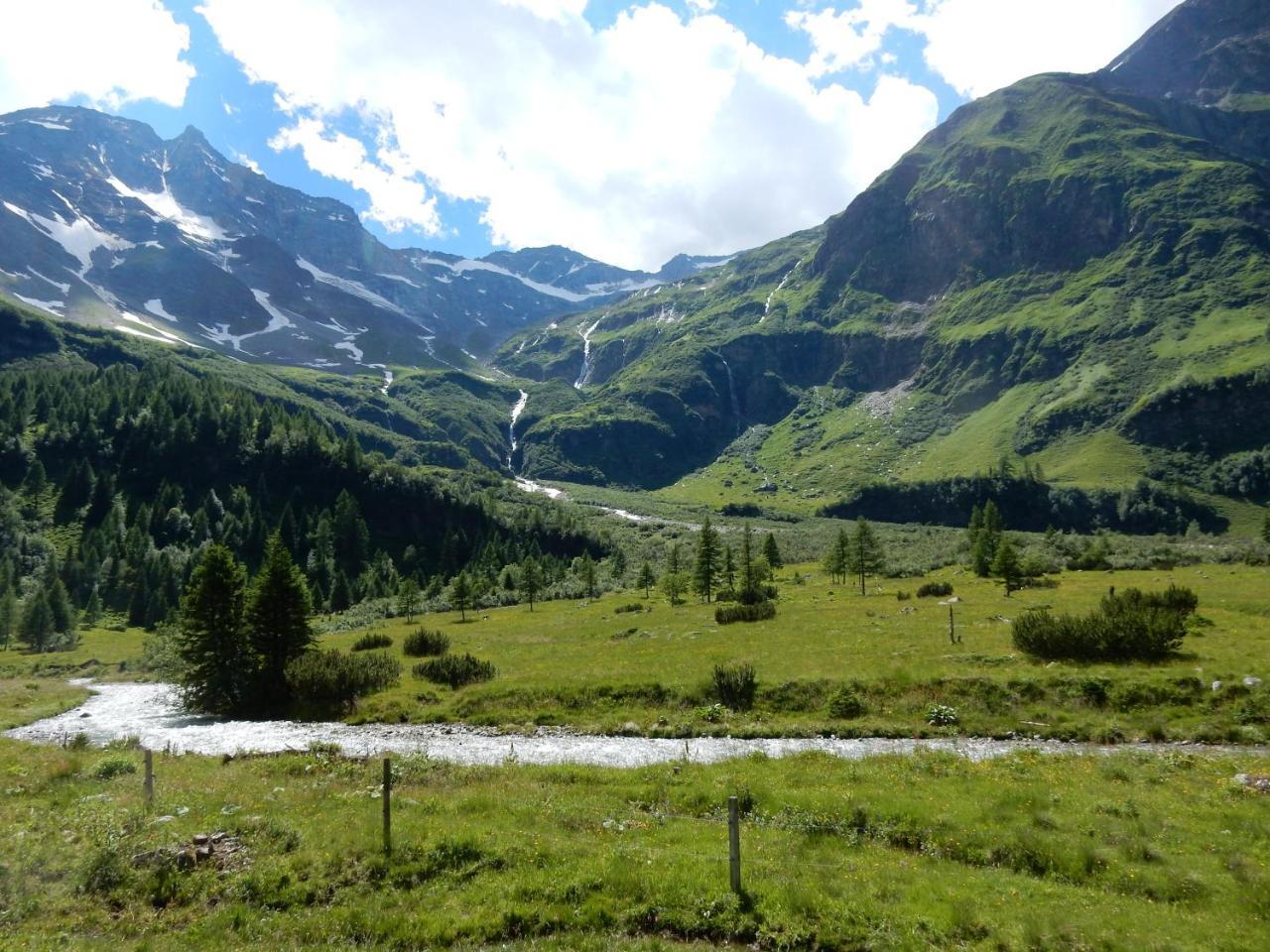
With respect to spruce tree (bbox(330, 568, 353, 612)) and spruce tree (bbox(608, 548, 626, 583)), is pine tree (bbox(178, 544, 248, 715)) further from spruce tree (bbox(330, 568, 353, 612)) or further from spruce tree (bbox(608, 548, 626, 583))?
spruce tree (bbox(608, 548, 626, 583))

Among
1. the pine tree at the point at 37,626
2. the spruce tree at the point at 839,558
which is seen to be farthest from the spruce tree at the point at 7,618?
the spruce tree at the point at 839,558

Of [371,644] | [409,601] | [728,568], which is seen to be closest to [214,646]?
[371,644]

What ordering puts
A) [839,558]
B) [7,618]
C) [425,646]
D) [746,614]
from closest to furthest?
[425,646] → [746,614] → [7,618] → [839,558]

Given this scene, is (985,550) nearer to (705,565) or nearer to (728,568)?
(728,568)

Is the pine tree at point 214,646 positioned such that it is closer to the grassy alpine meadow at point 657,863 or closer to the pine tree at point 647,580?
the grassy alpine meadow at point 657,863

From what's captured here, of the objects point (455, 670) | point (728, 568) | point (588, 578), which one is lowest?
point (455, 670)

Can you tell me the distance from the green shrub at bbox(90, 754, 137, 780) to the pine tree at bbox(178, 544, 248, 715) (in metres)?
23.8

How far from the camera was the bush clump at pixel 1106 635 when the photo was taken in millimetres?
40219

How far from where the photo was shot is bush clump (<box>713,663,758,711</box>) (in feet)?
136

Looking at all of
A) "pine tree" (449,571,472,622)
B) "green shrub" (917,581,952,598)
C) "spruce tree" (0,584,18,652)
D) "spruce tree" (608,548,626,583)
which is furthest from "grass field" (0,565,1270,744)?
"spruce tree" (0,584,18,652)

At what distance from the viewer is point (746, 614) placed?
69750mm

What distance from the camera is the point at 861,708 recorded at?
38562 millimetres

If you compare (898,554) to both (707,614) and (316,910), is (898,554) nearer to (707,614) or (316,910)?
(707,614)

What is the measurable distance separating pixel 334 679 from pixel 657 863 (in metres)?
41.6
